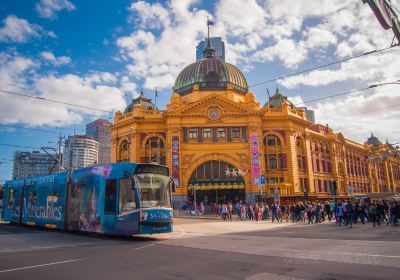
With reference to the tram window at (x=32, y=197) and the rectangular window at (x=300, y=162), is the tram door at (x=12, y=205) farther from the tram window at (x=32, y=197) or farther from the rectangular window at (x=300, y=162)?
the rectangular window at (x=300, y=162)

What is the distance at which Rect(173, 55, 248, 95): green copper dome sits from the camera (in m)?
54.7

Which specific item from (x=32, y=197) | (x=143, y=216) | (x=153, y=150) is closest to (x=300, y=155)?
(x=153, y=150)

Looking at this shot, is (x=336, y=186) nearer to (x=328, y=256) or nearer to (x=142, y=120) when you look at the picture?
(x=142, y=120)

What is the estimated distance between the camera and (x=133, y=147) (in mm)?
50719

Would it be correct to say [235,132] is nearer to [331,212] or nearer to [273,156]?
[273,156]

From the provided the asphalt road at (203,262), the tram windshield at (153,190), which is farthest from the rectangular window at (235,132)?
the asphalt road at (203,262)

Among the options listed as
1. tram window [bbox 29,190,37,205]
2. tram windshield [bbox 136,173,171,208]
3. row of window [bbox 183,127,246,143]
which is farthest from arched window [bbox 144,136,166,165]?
tram windshield [bbox 136,173,171,208]

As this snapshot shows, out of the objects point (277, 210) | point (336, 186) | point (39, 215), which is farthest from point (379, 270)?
point (336, 186)

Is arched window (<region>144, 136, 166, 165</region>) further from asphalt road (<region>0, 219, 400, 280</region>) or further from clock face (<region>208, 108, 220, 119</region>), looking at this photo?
asphalt road (<region>0, 219, 400, 280</region>)

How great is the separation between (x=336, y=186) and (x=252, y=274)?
59.8 meters

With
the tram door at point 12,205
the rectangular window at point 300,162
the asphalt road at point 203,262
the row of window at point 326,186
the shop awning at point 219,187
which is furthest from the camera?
the row of window at point 326,186

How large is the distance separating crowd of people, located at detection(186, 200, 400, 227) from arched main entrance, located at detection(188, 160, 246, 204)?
6719 millimetres

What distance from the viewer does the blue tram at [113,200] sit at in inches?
594

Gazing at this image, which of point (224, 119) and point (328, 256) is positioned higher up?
point (224, 119)
